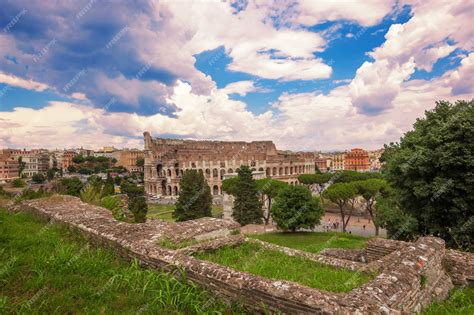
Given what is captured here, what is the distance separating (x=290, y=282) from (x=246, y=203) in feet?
85.3

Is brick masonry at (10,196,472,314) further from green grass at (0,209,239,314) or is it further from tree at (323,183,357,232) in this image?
tree at (323,183,357,232)

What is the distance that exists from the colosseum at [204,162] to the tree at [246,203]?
84.9ft

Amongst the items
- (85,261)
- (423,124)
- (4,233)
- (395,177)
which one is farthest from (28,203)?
(423,124)

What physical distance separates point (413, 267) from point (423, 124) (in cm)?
850

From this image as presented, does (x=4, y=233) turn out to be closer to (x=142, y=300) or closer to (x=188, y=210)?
(x=142, y=300)

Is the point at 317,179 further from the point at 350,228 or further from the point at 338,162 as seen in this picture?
the point at 338,162

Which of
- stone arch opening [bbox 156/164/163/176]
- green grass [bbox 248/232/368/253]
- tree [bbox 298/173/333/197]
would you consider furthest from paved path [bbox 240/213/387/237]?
stone arch opening [bbox 156/164/163/176]

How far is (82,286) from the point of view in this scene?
399 cm

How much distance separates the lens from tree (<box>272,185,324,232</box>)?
72.4 feet

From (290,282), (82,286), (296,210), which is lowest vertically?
(296,210)

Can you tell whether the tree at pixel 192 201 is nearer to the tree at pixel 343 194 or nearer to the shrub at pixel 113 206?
the tree at pixel 343 194

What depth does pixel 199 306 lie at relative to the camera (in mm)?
3705

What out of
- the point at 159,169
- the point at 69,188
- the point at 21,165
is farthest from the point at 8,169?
the point at 69,188

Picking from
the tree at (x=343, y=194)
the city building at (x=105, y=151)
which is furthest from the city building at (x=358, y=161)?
the city building at (x=105, y=151)
